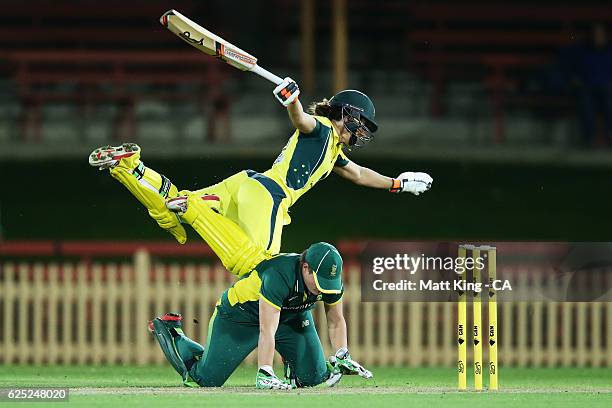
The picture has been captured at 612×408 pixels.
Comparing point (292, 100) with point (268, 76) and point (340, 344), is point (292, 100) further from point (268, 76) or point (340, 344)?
point (340, 344)

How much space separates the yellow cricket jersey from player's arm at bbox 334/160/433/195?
1.32 feet

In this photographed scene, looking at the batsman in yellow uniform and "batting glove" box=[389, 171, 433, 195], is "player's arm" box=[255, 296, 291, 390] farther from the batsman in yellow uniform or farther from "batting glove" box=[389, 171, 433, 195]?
"batting glove" box=[389, 171, 433, 195]

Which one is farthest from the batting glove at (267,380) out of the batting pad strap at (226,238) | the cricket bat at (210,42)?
the cricket bat at (210,42)

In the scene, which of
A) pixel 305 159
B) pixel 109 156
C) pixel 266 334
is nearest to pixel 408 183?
pixel 305 159

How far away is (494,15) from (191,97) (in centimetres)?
507

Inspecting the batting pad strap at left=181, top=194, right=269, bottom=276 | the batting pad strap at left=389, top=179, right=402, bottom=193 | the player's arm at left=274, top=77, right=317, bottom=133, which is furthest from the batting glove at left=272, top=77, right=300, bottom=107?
the batting pad strap at left=389, top=179, right=402, bottom=193

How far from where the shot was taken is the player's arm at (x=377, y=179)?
36.0 feet

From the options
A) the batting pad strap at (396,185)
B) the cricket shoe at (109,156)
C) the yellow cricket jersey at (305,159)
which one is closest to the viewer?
the yellow cricket jersey at (305,159)

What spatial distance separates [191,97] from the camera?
21422 millimetres

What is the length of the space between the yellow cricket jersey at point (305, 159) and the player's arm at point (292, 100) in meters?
0.19

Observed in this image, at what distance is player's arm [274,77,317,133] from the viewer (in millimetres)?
9797

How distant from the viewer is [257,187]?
10383 mm

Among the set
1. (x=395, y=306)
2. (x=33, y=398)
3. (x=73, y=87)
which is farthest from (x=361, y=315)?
(x=73, y=87)

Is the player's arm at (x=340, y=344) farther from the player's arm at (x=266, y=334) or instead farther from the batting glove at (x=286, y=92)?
the batting glove at (x=286, y=92)
